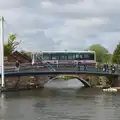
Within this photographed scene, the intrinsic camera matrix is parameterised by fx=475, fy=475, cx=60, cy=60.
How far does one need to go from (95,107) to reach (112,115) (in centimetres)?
764

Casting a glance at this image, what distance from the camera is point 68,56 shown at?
320 feet

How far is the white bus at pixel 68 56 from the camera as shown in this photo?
97000mm

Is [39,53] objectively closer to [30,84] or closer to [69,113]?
[30,84]

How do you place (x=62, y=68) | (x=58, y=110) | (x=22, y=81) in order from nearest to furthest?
1. (x=58, y=110)
2. (x=62, y=68)
3. (x=22, y=81)

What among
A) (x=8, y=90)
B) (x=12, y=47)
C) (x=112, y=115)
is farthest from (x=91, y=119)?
(x=12, y=47)

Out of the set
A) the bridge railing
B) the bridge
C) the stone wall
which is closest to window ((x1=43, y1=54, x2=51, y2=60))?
the stone wall

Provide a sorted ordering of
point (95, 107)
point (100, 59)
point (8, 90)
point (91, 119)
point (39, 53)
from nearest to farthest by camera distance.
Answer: point (91, 119) → point (95, 107) → point (8, 90) → point (39, 53) → point (100, 59)

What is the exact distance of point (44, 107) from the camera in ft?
177

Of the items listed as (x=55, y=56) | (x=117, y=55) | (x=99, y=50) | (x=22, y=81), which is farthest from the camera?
(x=99, y=50)

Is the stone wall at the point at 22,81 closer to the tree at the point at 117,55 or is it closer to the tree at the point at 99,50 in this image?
the tree at the point at 117,55

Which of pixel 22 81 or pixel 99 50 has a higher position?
pixel 99 50

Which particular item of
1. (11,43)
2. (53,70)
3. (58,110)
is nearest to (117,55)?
(11,43)

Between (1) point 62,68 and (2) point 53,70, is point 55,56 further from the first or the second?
(2) point 53,70

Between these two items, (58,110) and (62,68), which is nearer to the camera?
(58,110)
